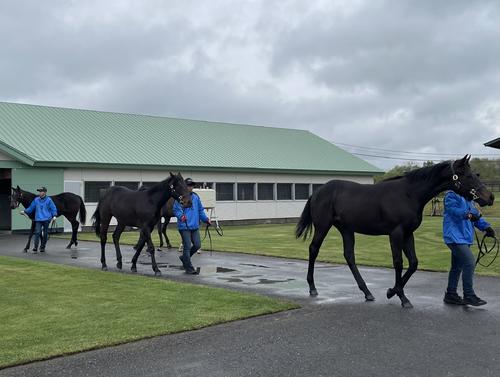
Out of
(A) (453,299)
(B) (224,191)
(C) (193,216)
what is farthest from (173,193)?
(B) (224,191)

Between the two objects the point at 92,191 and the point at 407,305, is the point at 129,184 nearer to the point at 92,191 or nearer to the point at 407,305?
the point at 92,191

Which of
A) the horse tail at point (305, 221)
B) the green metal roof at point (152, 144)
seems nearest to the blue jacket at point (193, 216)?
the horse tail at point (305, 221)

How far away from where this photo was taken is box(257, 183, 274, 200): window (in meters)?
35.0

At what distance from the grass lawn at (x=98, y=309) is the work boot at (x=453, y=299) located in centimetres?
241

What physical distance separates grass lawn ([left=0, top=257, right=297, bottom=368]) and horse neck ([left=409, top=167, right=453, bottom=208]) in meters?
2.59

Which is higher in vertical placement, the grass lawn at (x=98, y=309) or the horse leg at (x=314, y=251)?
the horse leg at (x=314, y=251)

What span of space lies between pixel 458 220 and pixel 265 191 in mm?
27002

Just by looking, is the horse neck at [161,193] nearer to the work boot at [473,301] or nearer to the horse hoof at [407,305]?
the horse hoof at [407,305]

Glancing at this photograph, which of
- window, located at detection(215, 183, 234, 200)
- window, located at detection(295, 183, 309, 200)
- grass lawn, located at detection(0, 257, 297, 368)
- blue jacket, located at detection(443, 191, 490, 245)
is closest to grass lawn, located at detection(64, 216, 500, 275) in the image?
blue jacket, located at detection(443, 191, 490, 245)

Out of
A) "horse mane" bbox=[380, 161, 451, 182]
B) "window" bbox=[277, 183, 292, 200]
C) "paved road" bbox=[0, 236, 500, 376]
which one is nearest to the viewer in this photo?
"paved road" bbox=[0, 236, 500, 376]

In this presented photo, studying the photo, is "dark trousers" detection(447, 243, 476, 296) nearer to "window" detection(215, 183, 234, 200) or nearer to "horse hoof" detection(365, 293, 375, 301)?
"horse hoof" detection(365, 293, 375, 301)

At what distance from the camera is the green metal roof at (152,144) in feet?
90.3

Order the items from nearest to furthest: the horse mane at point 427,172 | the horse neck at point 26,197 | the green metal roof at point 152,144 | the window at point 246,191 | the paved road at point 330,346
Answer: the paved road at point 330,346, the horse mane at point 427,172, the horse neck at point 26,197, the green metal roof at point 152,144, the window at point 246,191

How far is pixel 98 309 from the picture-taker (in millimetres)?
8188
